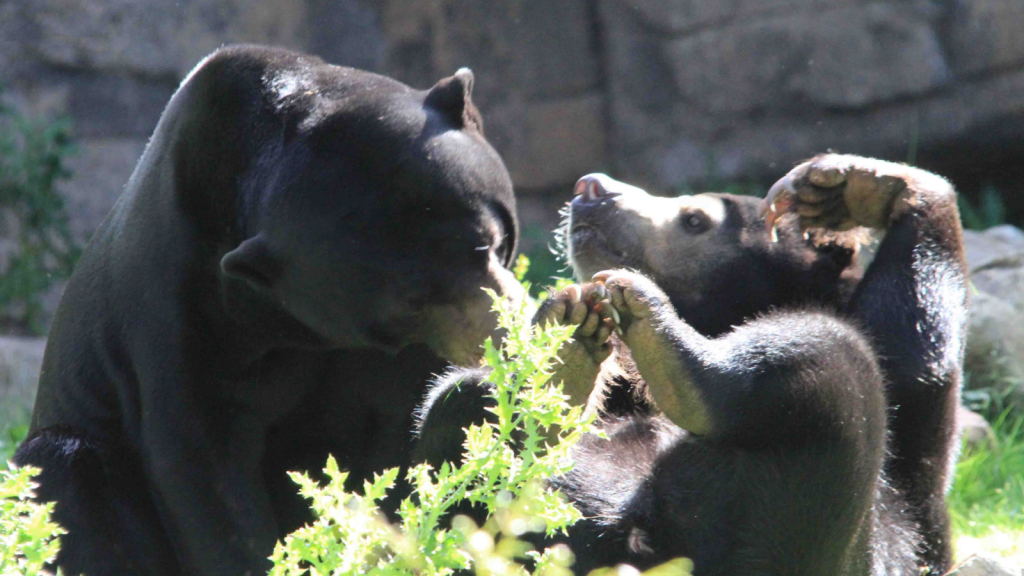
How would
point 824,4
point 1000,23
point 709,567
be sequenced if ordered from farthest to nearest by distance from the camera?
point 824,4
point 1000,23
point 709,567

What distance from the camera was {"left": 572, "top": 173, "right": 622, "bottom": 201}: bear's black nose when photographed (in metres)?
3.74

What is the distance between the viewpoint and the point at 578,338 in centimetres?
246

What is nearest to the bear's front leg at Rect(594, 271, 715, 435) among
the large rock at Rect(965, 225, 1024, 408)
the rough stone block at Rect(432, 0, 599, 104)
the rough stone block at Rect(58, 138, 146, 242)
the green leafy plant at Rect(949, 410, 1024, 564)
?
the green leafy plant at Rect(949, 410, 1024, 564)

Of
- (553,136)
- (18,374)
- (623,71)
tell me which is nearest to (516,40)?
(553,136)

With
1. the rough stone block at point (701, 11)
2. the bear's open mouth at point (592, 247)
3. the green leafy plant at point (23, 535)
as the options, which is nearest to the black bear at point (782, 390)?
the bear's open mouth at point (592, 247)

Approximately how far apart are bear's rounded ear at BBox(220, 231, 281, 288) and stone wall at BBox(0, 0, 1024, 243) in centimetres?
580

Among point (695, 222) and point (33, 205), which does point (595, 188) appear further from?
point (33, 205)

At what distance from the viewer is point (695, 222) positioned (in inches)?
146

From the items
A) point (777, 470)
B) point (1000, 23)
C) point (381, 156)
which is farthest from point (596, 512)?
point (1000, 23)

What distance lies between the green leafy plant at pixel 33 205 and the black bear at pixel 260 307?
466 cm

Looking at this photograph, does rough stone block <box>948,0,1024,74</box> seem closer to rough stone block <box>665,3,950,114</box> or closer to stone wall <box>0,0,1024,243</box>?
stone wall <box>0,0,1024,243</box>

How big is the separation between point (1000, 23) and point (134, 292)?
658 cm

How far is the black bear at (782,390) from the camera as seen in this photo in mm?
2463

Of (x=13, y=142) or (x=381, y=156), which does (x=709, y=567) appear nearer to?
(x=381, y=156)
